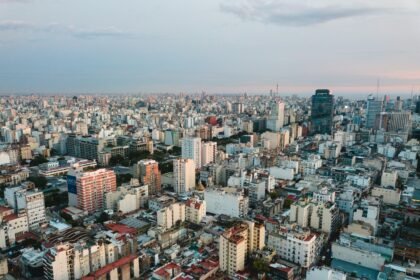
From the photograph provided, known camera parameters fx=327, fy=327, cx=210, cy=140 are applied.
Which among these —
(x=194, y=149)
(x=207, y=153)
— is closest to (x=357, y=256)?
(x=194, y=149)

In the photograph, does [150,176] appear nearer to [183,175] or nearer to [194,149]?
[183,175]

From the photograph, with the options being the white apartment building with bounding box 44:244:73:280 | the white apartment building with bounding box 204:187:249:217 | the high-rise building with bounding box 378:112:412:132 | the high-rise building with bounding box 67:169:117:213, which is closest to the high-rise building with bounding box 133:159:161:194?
the high-rise building with bounding box 67:169:117:213

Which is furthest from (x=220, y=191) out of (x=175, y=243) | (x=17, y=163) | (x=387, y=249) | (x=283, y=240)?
(x=17, y=163)

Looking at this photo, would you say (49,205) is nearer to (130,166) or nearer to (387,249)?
(130,166)

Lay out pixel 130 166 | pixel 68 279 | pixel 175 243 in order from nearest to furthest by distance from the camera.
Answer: pixel 68 279
pixel 175 243
pixel 130 166

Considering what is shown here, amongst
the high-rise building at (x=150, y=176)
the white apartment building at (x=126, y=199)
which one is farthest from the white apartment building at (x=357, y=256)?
the high-rise building at (x=150, y=176)

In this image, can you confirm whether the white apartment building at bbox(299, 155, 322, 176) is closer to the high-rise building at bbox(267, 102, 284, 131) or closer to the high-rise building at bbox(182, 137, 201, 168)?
the high-rise building at bbox(182, 137, 201, 168)
